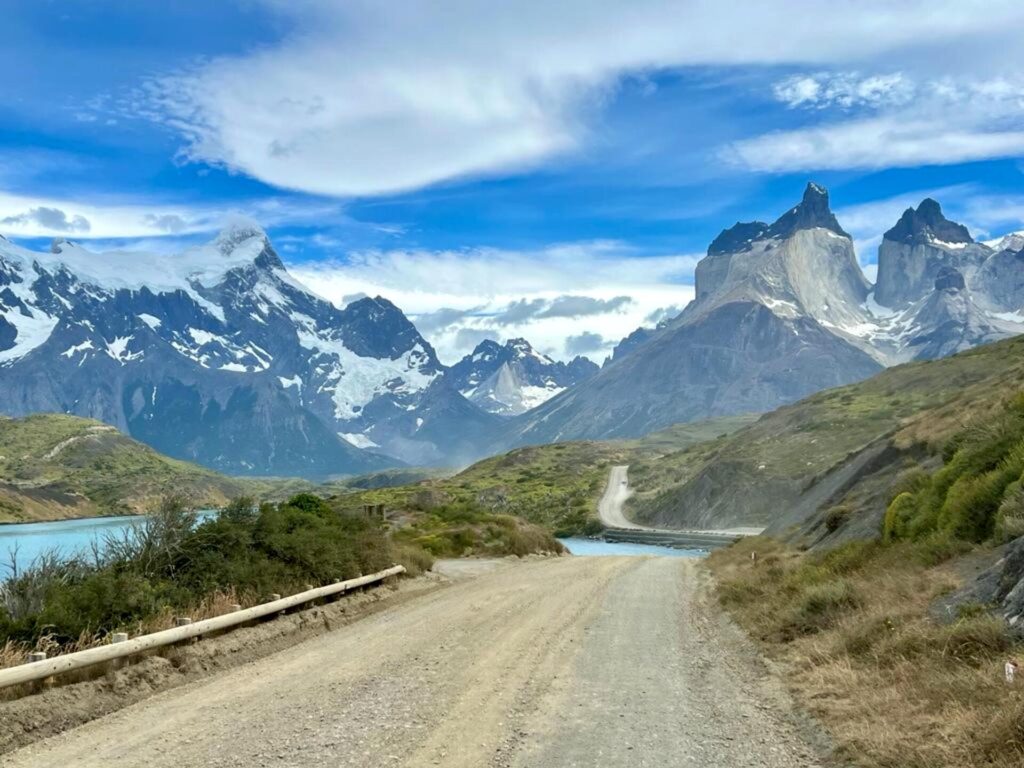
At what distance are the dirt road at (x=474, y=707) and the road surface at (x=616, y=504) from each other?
363ft

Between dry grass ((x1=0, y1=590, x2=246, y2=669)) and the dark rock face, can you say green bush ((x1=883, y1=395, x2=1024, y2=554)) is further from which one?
dry grass ((x1=0, y1=590, x2=246, y2=669))

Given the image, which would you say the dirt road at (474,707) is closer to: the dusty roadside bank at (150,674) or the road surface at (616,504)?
the dusty roadside bank at (150,674)

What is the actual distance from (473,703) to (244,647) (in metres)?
6.53

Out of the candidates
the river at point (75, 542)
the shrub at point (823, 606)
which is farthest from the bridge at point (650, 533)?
the shrub at point (823, 606)

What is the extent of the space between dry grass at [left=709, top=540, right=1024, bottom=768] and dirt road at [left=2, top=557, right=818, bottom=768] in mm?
674

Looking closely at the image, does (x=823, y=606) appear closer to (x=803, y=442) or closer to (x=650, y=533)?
(x=650, y=533)

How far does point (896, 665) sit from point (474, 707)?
5.71m

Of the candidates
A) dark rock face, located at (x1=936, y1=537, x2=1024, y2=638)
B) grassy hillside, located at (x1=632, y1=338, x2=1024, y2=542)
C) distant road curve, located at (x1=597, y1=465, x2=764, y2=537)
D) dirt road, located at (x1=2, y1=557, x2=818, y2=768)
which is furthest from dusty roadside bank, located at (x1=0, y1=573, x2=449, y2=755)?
distant road curve, located at (x1=597, y1=465, x2=764, y2=537)

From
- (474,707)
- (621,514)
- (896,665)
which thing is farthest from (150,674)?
Result: (621,514)

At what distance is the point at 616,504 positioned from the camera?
156250mm

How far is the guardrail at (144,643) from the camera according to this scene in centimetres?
1098

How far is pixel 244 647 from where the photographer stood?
52.5 ft

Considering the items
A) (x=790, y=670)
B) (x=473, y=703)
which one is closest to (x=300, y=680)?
(x=473, y=703)

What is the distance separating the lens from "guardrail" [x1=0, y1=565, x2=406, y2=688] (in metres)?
11.0
